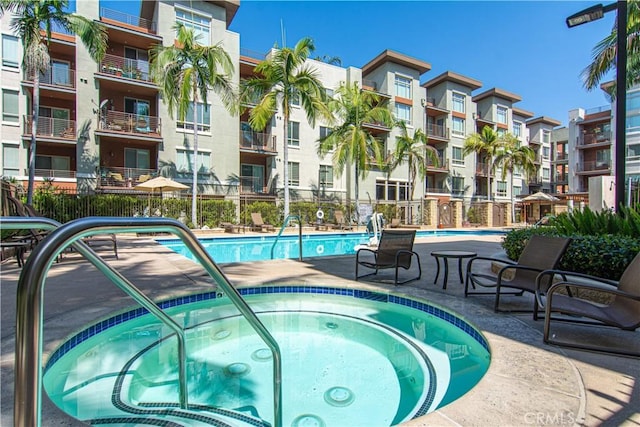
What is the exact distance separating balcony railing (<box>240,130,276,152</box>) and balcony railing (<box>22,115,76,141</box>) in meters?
9.56

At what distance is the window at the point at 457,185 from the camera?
33.0 meters

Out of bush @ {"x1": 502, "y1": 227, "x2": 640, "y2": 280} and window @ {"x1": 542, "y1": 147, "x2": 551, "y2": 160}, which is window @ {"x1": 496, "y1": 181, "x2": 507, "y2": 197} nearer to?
window @ {"x1": 542, "y1": 147, "x2": 551, "y2": 160}

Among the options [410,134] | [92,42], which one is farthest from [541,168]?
[92,42]

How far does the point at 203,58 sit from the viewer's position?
16.7 metres

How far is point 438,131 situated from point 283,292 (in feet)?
103

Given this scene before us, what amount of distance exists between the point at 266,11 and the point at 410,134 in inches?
643

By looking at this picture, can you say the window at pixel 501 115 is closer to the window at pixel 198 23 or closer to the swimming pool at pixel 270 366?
the window at pixel 198 23

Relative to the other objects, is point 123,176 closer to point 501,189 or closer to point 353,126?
point 353,126

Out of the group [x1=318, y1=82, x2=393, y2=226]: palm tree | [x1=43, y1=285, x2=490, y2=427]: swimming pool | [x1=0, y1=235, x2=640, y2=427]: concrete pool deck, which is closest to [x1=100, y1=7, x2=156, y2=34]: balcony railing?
[x1=318, y1=82, x2=393, y2=226]: palm tree

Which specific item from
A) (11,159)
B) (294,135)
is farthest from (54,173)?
(294,135)

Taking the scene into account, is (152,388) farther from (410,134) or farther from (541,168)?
(541,168)

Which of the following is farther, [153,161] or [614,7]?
[153,161]

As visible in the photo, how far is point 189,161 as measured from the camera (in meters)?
20.7

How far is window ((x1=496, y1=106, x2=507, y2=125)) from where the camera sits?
121ft
